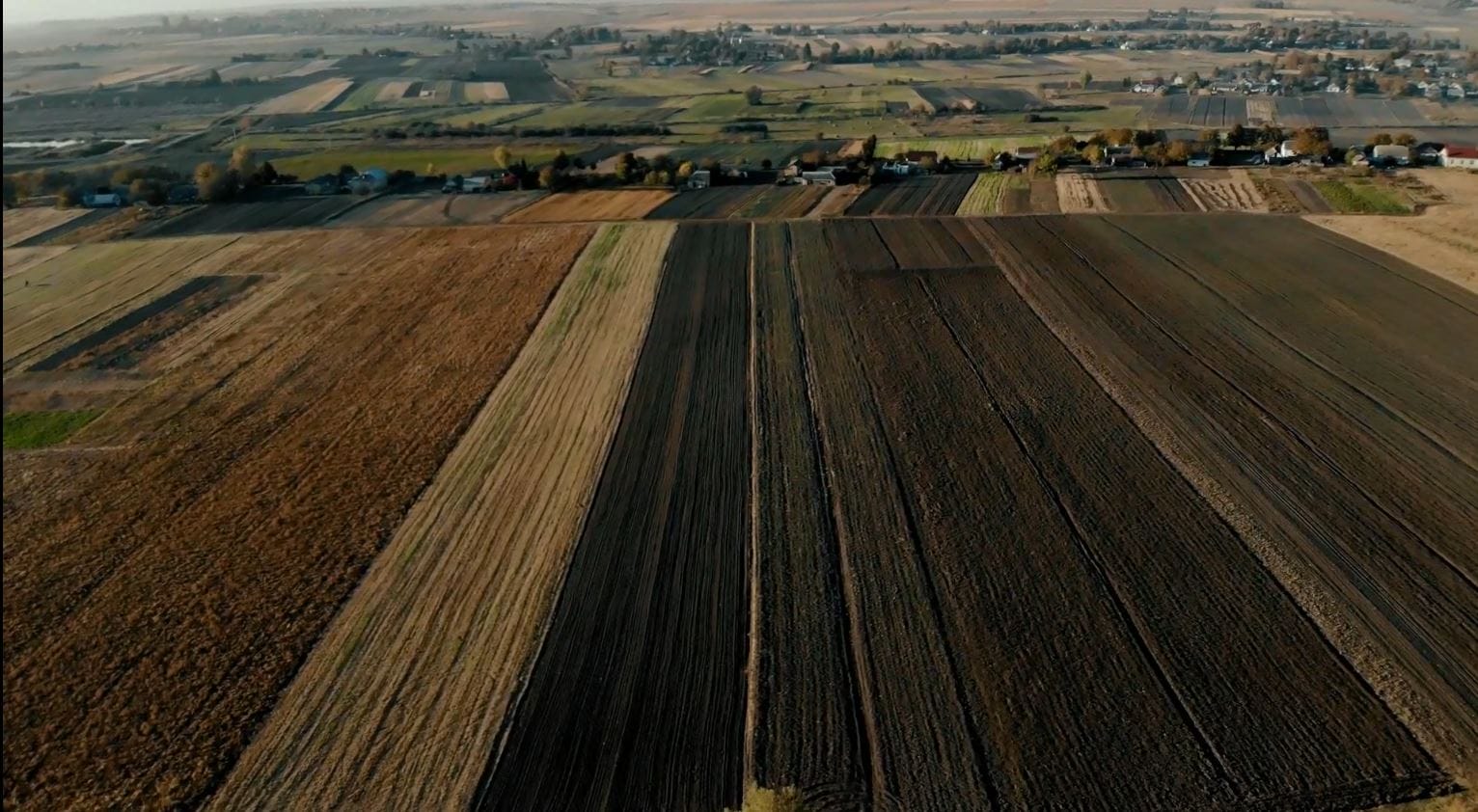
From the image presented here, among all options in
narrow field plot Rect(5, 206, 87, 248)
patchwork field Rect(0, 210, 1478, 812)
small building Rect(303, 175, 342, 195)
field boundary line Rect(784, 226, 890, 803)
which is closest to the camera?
field boundary line Rect(784, 226, 890, 803)

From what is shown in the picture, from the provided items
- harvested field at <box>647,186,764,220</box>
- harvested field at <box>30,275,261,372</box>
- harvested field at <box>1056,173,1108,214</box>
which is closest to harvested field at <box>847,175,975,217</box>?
harvested field at <box>1056,173,1108,214</box>

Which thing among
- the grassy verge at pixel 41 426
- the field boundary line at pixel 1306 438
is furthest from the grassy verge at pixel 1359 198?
the grassy verge at pixel 41 426

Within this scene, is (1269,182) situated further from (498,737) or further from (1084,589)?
(498,737)

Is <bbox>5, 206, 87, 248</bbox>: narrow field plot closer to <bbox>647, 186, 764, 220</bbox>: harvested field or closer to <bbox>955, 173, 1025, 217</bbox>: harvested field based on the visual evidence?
<bbox>647, 186, 764, 220</bbox>: harvested field

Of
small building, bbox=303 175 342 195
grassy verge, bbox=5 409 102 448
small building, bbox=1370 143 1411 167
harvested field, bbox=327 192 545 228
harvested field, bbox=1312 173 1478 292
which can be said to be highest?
small building, bbox=1370 143 1411 167

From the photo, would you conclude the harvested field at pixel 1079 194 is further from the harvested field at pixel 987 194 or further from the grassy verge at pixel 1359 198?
the grassy verge at pixel 1359 198

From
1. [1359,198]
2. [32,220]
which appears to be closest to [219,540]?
[32,220]

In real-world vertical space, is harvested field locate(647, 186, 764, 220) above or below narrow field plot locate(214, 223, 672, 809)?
above

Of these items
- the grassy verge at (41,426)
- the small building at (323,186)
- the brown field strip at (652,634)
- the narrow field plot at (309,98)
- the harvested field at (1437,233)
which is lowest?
the brown field strip at (652,634)
